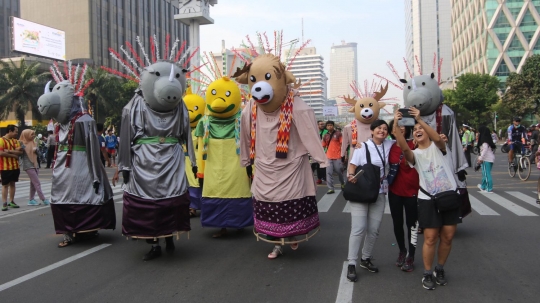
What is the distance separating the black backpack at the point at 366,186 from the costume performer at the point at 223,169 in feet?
6.82

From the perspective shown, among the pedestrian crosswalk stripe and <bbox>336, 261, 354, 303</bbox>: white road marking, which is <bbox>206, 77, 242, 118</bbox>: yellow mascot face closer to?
<bbox>336, 261, 354, 303</bbox>: white road marking

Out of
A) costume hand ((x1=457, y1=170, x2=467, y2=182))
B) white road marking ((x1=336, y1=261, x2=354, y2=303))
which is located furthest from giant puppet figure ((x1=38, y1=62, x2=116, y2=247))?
costume hand ((x1=457, y1=170, x2=467, y2=182))

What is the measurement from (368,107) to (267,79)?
3074mm

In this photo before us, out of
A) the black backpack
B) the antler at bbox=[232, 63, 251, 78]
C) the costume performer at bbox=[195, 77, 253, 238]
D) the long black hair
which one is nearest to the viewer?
the black backpack

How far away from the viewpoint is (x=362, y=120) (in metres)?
8.07

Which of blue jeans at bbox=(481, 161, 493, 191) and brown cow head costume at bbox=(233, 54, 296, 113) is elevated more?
brown cow head costume at bbox=(233, 54, 296, 113)

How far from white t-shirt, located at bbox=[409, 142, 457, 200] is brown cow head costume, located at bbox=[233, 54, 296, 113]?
183 centimetres

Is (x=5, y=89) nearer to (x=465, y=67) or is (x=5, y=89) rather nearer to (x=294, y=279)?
(x=294, y=279)

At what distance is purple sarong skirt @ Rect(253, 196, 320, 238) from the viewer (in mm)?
5234

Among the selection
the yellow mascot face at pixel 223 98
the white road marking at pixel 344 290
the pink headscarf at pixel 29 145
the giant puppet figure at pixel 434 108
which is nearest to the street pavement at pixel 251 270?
the white road marking at pixel 344 290

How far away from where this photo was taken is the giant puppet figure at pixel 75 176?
19.8 feet

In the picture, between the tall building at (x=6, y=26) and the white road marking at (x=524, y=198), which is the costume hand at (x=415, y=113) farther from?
the tall building at (x=6, y=26)

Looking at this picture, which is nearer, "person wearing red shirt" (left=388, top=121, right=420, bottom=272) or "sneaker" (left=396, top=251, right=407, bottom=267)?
"person wearing red shirt" (left=388, top=121, right=420, bottom=272)

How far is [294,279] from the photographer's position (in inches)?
183
